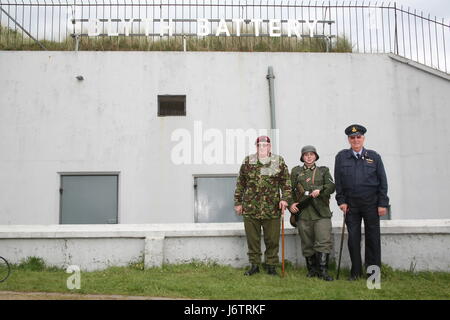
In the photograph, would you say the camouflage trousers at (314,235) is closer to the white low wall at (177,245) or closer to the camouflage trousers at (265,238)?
the camouflage trousers at (265,238)

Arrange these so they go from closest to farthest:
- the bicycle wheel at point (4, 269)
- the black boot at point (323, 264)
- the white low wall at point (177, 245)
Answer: the black boot at point (323, 264), the bicycle wheel at point (4, 269), the white low wall at point (177, 245)

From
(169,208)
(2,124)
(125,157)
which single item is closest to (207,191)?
(169,208)

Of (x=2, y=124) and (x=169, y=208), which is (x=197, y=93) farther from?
(x=2, y=124)

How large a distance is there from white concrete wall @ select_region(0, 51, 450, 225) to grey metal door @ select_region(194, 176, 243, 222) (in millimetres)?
206

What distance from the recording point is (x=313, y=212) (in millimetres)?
5562

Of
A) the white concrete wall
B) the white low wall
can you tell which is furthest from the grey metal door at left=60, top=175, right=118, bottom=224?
the white low wall

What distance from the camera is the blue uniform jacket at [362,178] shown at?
5398 millimetres

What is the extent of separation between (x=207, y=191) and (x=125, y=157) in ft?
5.76

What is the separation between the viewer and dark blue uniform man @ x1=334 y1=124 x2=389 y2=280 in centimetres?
540

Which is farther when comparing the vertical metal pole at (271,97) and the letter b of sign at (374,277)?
the vertical metal pole at (271,97)

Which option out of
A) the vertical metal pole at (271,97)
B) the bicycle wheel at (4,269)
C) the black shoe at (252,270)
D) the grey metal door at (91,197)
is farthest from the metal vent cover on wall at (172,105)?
the black shoe at (252,270)

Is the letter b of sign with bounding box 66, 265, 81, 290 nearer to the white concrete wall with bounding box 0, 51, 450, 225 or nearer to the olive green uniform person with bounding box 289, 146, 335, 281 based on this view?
the olive green uniform person with bounding box 289, 146, 335, 281

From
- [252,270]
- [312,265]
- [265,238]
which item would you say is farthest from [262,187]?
[312,265]
